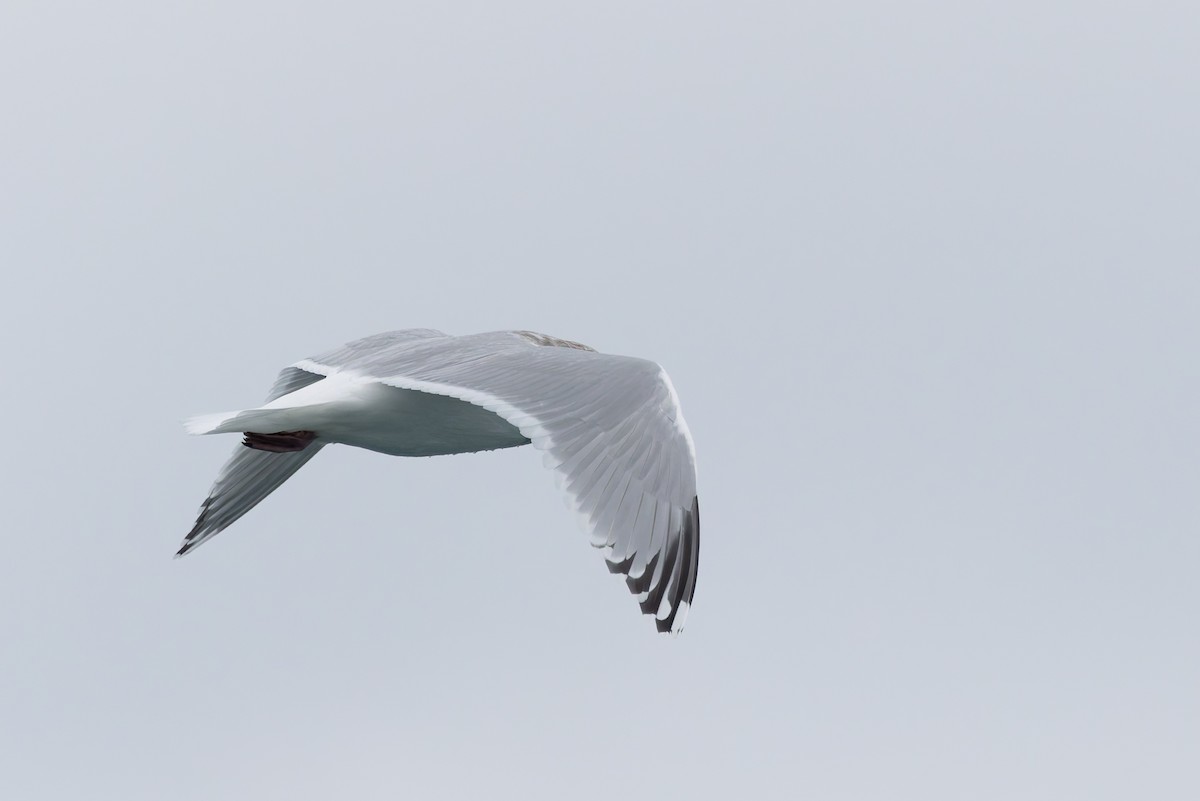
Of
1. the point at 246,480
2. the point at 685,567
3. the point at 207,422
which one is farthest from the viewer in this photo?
the point at 246,480

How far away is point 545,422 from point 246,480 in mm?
4079

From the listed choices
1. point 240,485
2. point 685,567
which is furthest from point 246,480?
point 685,567

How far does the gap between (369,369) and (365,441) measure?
0.67 metres

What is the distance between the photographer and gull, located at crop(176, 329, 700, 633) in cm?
722

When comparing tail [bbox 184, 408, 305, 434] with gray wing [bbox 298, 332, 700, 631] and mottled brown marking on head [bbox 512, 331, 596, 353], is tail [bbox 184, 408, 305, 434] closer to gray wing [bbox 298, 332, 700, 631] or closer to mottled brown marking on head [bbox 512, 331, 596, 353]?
gray wing [bbox 298, 332, 700, 631]

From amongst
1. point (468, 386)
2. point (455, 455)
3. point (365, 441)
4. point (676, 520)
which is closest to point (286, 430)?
point (365, 441)

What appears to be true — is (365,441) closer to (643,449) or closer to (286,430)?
(286,430)

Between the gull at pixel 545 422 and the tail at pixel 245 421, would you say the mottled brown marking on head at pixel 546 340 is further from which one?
the tail at pixel 245 421

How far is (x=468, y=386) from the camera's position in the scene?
8.05 meters

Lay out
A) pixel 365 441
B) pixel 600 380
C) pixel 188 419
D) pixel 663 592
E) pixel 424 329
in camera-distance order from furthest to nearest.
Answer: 1. pixel 424 329
2. pixel 365 441
3. pixel 188 419
4. pixel 600 380
5. pixel 663 592

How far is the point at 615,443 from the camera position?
7523 mm

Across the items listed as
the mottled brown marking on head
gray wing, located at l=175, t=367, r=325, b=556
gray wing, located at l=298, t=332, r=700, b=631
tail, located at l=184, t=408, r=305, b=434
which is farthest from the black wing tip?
gray wing, located at l=175, t=367, r=325, b=556

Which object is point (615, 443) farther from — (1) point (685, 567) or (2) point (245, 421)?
(2) point (245, 421)

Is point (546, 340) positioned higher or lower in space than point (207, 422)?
higher
